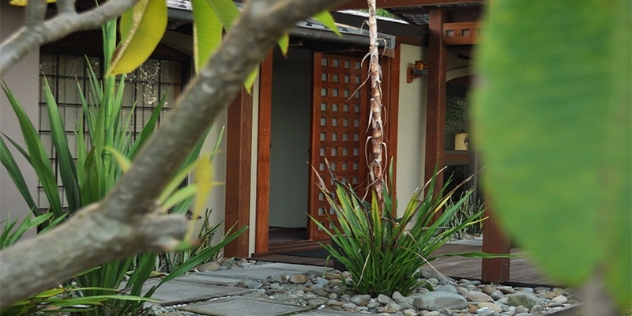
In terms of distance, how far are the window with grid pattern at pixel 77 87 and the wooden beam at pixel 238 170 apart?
2.15 feet

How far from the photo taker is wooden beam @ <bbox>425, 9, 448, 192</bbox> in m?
9.98

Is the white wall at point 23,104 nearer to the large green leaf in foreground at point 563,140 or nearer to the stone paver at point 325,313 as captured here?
the stone paver at point 325,313

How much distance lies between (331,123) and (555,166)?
9.51 metres

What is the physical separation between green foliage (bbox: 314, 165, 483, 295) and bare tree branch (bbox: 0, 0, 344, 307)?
5.35m

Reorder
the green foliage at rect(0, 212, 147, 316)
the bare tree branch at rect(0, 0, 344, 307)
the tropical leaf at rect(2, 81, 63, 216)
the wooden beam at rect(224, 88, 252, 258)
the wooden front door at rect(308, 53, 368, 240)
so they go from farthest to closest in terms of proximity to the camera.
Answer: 1. the wooden front door at rect(308, 53, 368, 240)
2. the wooden beam at rect(224, 88, 252, 258)
3. the tropical leaf at rect(2, 81, 63, 216)
4. the green foliage at rect(0, 212, 147, 316)
5. the bare tree branch at rect(0, 0, 344, 307)

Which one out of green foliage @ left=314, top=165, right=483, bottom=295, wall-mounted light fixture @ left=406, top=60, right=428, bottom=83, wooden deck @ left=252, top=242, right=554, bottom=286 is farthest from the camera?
wall-mounted light fixture @ left=406, top=60, right=428, bottom=83

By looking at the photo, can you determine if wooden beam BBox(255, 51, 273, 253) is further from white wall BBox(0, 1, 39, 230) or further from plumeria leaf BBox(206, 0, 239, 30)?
plumeria leaf BBox(206, 0, 239, 30)

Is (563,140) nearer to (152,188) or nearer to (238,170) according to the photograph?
(152,188)

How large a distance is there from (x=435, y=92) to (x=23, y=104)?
16.0 ft

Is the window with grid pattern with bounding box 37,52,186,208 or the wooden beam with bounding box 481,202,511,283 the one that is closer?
the wooden beam with bounding box 481,202,511,283

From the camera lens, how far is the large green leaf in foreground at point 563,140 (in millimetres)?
313

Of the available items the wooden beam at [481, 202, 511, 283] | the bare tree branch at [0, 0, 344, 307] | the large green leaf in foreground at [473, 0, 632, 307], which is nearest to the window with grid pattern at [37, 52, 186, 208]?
the wooden beam at [481, 202, 511, 283]

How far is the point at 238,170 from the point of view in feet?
28.2

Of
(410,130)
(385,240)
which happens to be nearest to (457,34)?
(410,130)
